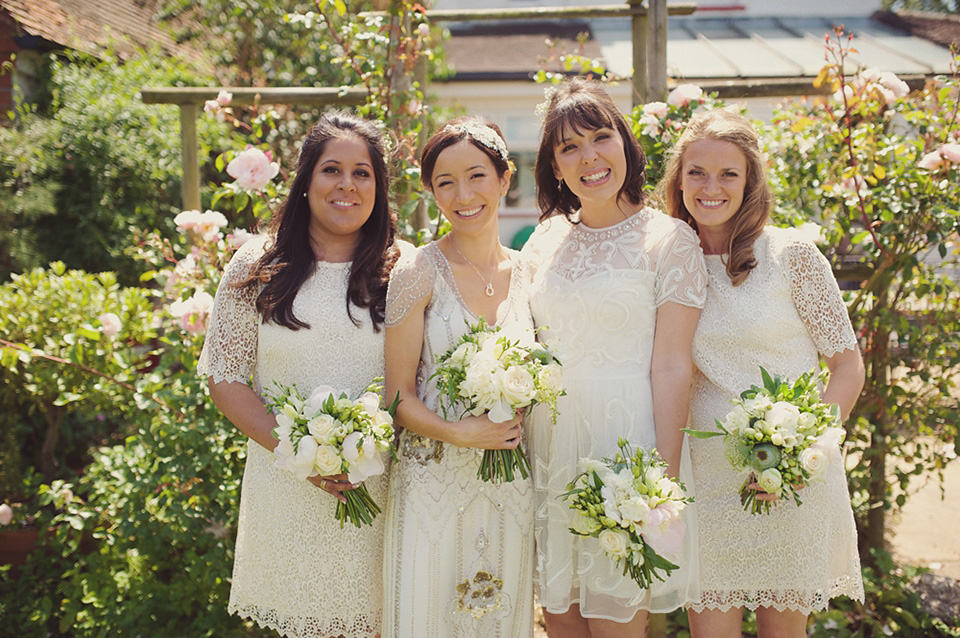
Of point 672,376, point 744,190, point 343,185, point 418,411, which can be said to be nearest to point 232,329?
point 343,185

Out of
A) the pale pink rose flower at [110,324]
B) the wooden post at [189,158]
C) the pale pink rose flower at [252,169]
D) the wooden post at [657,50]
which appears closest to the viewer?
the pale pink rose flower at [252,169]

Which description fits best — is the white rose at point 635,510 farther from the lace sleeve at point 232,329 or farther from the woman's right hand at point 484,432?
the lace sleeve at point 232,329

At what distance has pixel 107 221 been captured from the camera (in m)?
6.56

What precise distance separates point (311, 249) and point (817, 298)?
1816mm

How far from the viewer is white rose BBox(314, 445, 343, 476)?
7.36 ft

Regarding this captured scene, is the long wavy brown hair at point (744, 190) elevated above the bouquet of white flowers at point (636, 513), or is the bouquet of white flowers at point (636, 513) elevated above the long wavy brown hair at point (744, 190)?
the long wavy brown hair at point (744, 190)

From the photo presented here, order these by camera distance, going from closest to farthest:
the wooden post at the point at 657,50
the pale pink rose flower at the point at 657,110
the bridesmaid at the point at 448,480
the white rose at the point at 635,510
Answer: the white rose at the point at 635,510 < the bridesmaid at the point at 448,480 < the pale pink rose flower at the point at 657,110 < the wooden post at the point at 657,50

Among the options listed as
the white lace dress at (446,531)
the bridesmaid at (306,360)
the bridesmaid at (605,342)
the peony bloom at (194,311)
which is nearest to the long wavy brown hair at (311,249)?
the bridesmaid at (306,360)

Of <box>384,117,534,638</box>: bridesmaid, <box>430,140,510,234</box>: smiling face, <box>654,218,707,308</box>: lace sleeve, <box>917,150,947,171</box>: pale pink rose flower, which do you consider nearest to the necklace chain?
<box>384,117,534,638</box>: bridesmaid

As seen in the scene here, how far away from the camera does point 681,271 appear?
2473mm

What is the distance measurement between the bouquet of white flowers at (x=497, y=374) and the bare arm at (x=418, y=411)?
0.23 ft

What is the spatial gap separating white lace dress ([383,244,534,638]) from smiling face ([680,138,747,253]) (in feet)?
2.50

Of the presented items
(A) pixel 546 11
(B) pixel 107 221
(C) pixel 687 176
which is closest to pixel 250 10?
(B) pixel 107 221

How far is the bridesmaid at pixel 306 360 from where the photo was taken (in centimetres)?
260
